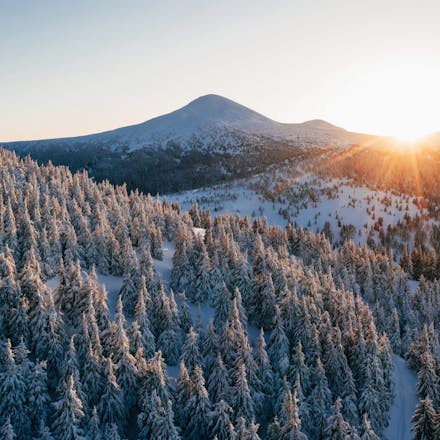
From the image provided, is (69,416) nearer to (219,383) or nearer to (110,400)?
(110,400)

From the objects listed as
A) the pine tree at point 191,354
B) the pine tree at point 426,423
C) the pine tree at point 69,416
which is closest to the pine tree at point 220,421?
the pine tree at point 191,354

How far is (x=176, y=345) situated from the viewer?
136 ft

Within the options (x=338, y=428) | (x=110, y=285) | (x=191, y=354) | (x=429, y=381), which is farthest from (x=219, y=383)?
(x=429, y=381)

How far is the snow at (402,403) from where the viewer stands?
45812 mm

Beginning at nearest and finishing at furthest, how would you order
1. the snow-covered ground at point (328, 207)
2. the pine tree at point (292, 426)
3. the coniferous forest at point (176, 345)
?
the pine tree at point (292, 426), the coniferous forest at point (176, 345), the snow-covered ground at point (328, 207)

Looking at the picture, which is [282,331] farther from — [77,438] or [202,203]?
[202,203]

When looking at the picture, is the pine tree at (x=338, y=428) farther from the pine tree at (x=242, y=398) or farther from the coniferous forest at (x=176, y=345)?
the pine tree at (x=242, y=398)

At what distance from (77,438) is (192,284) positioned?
95.9 ft

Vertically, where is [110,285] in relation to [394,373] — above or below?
above

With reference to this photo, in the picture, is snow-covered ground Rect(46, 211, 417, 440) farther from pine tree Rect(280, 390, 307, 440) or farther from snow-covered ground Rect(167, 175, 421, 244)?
snow-covered ground Rect(167, 175, 421, 244)

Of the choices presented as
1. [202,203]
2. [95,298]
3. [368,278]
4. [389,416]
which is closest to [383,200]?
[202,203]

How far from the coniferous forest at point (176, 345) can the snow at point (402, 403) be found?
6.37 ft

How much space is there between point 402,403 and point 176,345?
34284 mm

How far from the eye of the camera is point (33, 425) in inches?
A: 1158
